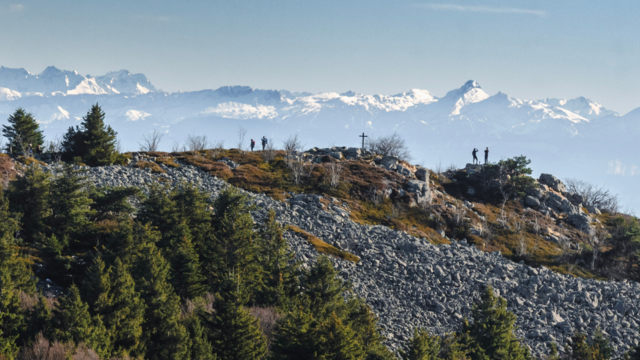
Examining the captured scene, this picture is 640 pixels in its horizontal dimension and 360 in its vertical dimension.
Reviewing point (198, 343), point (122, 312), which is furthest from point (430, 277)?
point (122, 312)

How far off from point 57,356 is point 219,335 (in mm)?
7578

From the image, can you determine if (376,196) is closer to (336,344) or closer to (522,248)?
(522,248)

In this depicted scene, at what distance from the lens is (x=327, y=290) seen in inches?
1057

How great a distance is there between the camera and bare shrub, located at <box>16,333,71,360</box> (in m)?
19.8

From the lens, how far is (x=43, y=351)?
2022cm

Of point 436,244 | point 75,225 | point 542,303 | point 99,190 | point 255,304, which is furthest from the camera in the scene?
point 436,244

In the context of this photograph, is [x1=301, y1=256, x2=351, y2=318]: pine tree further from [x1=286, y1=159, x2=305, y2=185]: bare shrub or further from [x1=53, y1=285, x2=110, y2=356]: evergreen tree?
[x1=286, y1=159, x2=305, y2=185]: bare shrub

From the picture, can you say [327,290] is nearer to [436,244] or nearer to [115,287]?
[115,287]

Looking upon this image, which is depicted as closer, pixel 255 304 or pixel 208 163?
pixel 255 304

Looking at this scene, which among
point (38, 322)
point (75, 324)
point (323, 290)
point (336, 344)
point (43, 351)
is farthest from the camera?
point (323, 290)

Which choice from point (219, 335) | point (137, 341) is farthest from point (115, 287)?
point (219, 335)

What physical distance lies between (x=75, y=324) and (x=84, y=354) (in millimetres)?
1664

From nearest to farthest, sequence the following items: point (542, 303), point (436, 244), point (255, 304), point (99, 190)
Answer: point (255, 304) → point (542, 303) → point (99, 190) → point (436, 244)

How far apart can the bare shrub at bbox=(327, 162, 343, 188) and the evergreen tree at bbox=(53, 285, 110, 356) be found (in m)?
39.8
